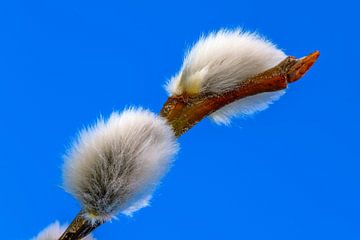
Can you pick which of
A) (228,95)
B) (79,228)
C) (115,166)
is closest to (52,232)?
(79,228)

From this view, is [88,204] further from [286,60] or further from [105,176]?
[286,60]

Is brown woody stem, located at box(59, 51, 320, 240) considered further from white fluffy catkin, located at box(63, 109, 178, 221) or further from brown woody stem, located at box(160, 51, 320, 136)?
white fluffy catkin, located at box(63, 109, 178, 221)

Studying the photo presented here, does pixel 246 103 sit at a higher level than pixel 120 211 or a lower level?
higher

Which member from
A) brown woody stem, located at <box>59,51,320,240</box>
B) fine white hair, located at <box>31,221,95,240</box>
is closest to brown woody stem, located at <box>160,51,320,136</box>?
brown woody stem, located at <box>59,51,320,240</box>

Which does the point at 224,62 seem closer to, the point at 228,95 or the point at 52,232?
the point at 228,95

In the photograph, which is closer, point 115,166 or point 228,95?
point 115,166

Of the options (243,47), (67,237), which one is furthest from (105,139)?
(243,47)

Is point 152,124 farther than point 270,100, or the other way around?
point 270,100

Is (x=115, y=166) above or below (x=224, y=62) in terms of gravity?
below

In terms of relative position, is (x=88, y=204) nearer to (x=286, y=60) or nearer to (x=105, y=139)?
(x=105, y=139)
